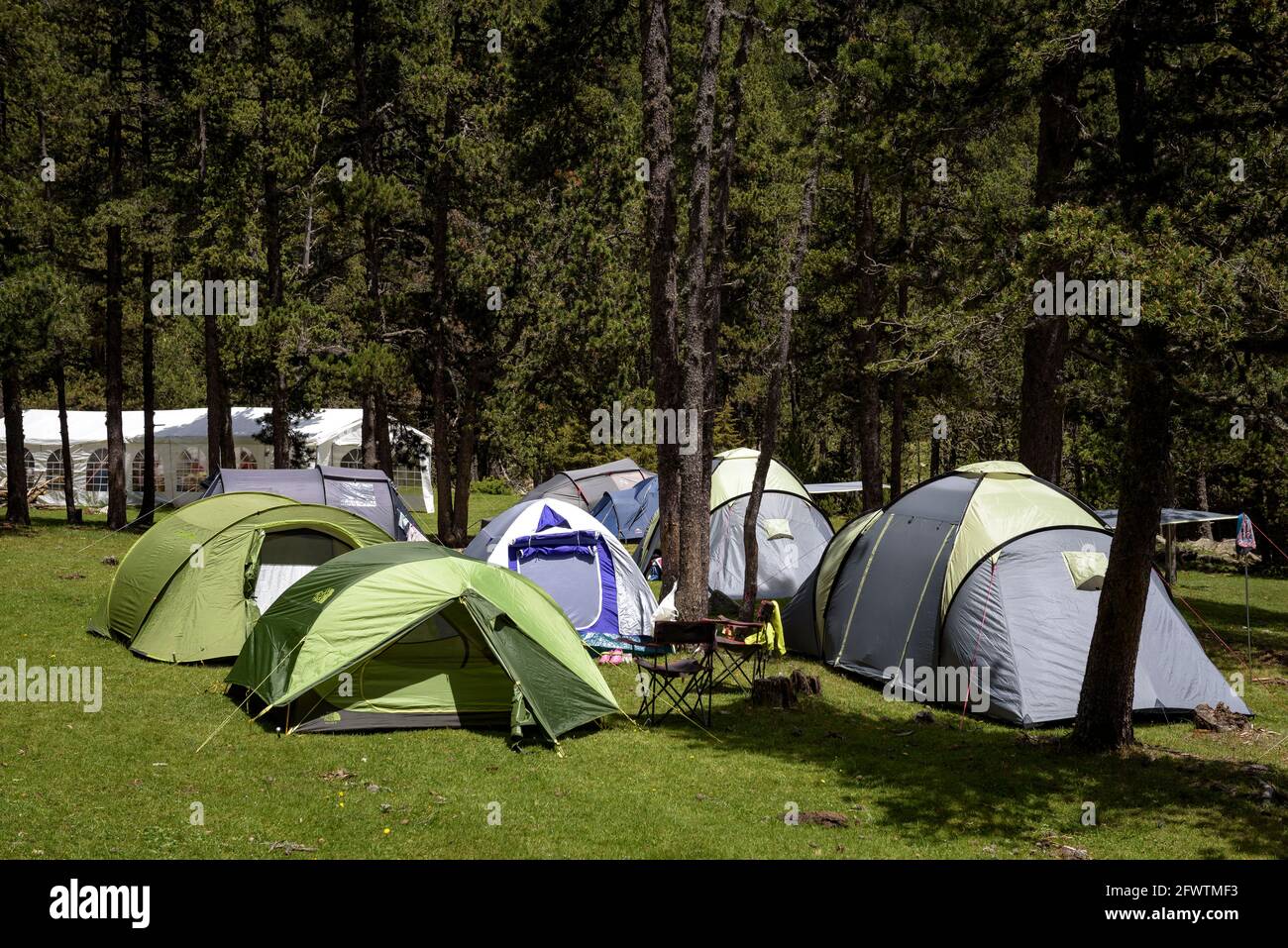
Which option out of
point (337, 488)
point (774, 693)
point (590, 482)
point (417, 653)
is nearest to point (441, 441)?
point (337, 488)

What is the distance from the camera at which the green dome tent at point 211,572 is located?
457 inches

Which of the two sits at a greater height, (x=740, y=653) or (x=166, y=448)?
(x=166, y=448)

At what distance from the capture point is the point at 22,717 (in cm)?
910

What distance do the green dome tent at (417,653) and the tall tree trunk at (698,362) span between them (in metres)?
2.99

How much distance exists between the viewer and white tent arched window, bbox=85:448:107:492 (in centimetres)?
3238

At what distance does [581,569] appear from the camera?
13328mm

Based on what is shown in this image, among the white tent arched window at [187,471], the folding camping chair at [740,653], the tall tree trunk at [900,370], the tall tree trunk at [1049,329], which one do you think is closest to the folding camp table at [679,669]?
the folding camping chair at [740,653]

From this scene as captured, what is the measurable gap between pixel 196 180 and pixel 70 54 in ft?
11.6

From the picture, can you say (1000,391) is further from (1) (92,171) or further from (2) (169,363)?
(2) (169,363)

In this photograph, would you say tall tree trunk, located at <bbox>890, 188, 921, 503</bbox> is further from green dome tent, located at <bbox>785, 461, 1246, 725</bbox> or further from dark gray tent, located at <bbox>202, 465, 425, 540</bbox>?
dark gray tent, located at <bbox>202, 465, 425, 540</bbox>

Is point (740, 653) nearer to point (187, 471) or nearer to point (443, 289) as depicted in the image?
point (443, 289)

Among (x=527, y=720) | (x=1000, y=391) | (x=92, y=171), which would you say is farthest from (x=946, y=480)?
(x=92, y=171)

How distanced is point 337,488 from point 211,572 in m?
6.52

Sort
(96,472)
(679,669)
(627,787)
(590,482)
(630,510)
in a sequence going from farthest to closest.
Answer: (96,472), (590,482), (630,510), (679,669), (627,787)
